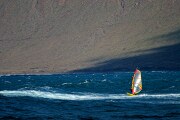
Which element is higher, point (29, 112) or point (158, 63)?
point (158, 63)

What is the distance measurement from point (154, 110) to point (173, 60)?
5844 inches

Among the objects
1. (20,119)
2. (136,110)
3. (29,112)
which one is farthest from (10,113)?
(136,110)

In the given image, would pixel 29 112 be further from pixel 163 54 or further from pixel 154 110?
pixel 163 54

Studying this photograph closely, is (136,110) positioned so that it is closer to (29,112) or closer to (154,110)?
(154,110)

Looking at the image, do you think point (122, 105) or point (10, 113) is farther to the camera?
point (122, 105)

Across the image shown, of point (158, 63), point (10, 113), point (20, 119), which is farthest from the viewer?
point (158, 63)

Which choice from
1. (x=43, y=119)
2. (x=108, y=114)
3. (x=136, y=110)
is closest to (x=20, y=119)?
(x=43, y=119)

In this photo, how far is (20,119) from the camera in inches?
1350

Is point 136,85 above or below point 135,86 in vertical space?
above

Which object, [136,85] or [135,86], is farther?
[136,85]

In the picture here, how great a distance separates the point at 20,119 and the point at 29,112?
550cm

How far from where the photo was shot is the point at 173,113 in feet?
129

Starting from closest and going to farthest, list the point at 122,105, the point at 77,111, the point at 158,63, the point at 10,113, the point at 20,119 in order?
the point at 20,119, the point at 10,113, the point at 77,111, the point at 122,105, the point at 158,63

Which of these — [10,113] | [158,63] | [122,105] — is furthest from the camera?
[158,63]
